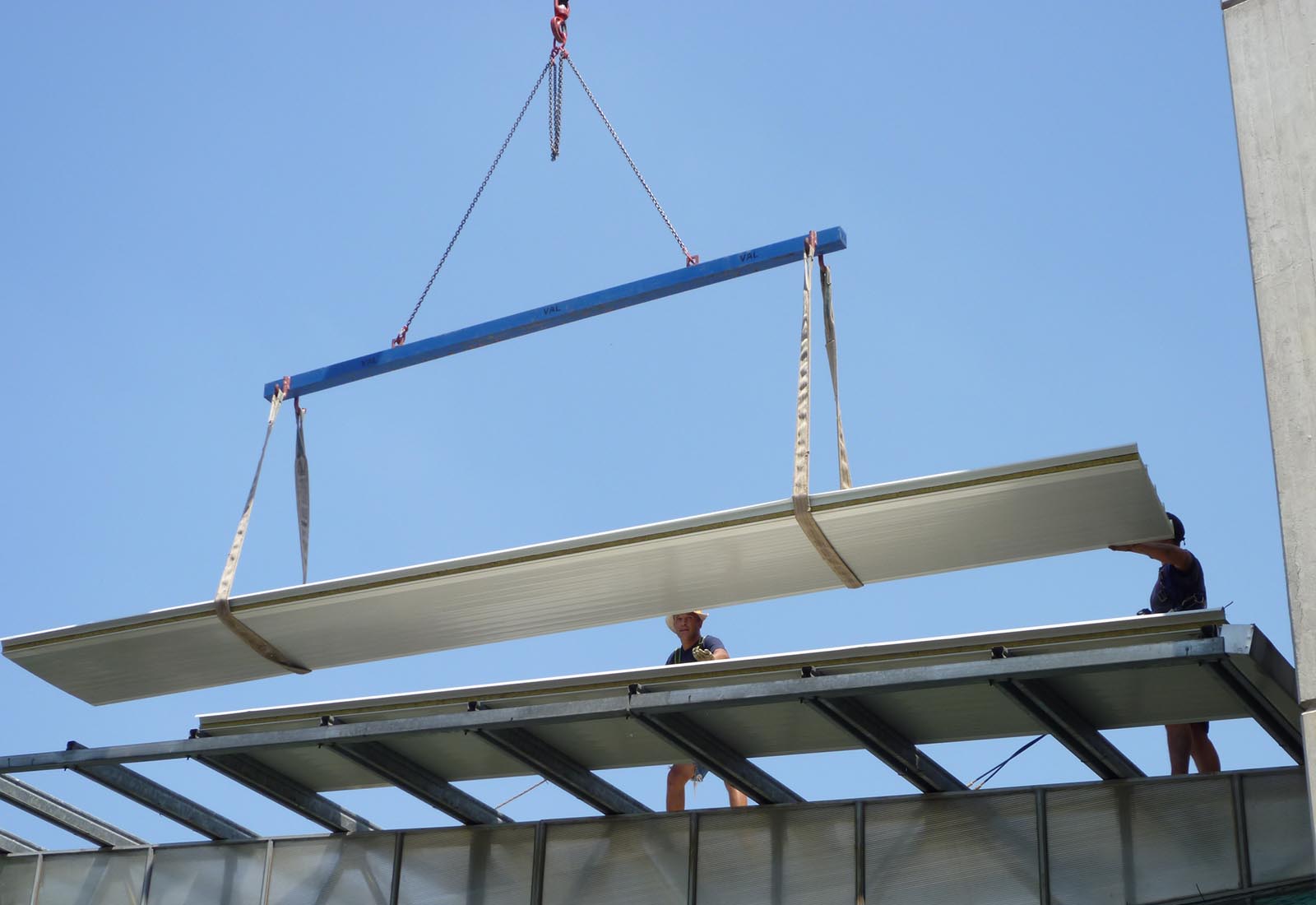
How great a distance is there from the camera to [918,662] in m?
9.40

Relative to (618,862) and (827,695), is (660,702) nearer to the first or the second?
(827,695)

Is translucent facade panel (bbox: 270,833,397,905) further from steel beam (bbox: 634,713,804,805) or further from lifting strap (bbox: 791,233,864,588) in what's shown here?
lifting strap (bbox: 791,233,864,588)

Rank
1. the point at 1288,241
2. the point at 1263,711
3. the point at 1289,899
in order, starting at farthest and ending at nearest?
1. the point at 1263,711
2. the point at 1289,899
3. the point at 1288,241

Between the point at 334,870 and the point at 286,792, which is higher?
the point at 286,792

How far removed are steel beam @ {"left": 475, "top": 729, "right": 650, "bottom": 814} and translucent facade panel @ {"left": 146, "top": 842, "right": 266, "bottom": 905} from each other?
115 inches

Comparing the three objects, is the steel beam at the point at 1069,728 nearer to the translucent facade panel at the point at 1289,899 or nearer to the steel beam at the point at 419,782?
the translucent facade panel at the point at 1289,899

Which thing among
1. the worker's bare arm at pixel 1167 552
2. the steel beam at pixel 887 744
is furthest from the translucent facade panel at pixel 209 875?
the worker's bare arm at pixel 1167 552

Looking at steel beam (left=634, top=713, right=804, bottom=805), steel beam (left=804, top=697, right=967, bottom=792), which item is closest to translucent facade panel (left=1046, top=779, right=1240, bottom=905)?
steel beam (left=804, top=697, right=967, bottom=792)

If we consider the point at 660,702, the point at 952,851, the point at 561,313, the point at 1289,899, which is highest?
the point at 561,313

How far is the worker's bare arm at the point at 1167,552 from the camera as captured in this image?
33.5ft

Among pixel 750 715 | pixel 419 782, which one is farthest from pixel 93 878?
pixel 750 715

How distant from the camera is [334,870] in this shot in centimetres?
1262

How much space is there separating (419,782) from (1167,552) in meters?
5.18

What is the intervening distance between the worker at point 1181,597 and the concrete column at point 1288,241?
2.16m
